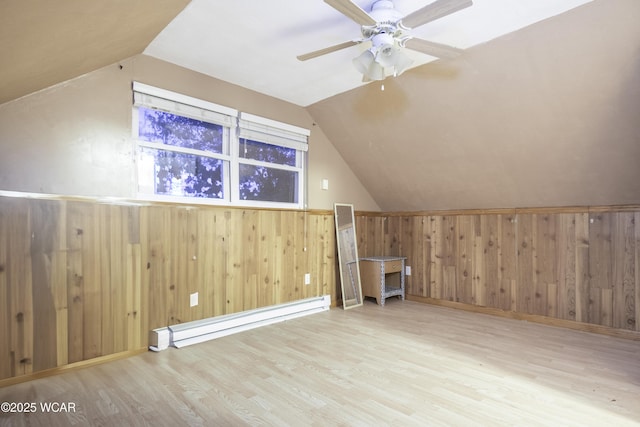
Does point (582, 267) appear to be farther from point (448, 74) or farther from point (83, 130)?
point (83, 130)

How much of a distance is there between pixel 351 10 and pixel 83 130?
2096 mm

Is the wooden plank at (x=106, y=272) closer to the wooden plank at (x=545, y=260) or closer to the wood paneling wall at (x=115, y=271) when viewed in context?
the wood paneling wall at (x=115, y=271)

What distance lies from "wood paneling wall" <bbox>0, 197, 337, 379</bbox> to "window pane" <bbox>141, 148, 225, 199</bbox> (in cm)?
19

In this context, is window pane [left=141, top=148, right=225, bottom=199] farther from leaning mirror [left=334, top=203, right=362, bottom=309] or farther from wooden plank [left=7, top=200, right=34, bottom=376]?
leaning mirror [left=334, top=203, right=362, bottom=309]

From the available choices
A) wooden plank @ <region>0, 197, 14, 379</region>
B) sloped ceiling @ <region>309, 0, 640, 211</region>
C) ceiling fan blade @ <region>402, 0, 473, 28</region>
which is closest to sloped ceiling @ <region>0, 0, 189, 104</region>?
wooden plank @ <region>0, 197, 14, 379</region>

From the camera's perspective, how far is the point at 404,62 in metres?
2.34

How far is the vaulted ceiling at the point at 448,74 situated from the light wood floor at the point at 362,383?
5.37ft

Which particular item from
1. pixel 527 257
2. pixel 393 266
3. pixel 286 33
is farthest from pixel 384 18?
pixel 393 266

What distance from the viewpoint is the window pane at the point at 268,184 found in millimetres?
3685

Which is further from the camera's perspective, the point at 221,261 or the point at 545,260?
the point at 545,260

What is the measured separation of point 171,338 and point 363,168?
3.02 m

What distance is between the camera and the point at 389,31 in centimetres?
215

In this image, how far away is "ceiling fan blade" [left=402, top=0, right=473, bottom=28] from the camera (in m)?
1.81

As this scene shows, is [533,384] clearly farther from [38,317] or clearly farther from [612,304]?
[38,317]
